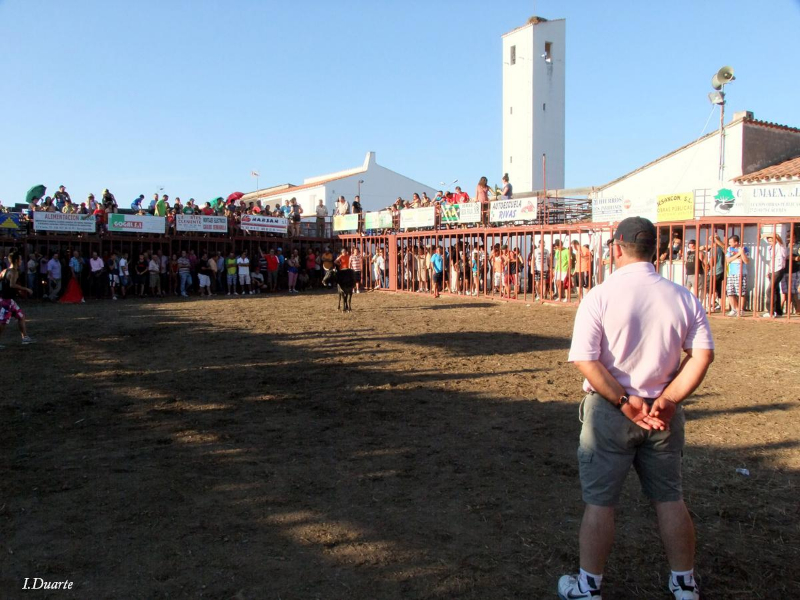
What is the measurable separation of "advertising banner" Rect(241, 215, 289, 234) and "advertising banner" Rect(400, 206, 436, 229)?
541 centimetres

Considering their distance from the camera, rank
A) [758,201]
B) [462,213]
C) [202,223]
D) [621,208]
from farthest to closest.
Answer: [202,223] → [462,213] → [621,208] → [758,201]

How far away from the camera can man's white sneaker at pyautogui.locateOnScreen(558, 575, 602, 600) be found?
119 inches

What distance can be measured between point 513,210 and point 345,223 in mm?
9821

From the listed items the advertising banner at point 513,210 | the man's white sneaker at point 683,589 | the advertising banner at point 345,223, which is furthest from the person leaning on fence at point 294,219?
the man's white sneaker at point 683,589

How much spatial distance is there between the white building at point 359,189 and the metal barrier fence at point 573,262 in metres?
16.5

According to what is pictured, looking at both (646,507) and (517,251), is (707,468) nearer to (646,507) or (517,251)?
(646,507)

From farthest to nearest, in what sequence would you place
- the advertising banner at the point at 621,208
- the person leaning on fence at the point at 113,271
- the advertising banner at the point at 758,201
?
the person leaning on fence at the point at 113,271 → the advertising banner at the point at 621,208 → the advertising banner at the point at 758,201

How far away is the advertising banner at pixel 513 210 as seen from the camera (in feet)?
65.7

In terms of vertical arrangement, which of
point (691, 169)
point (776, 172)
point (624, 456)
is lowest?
point (624, 456)

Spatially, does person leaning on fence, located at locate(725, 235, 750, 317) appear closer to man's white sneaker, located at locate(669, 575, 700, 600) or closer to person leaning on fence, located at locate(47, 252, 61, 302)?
man's white sneaker, located at locate(669, 575, 700, 600)

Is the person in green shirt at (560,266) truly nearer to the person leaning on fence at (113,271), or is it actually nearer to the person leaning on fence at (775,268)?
the person leaning on fence at (775,268)

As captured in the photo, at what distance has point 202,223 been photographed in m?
25.0

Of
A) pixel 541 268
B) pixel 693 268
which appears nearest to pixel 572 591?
pixel 693 268

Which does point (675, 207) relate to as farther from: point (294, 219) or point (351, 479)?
point (294, 219)
